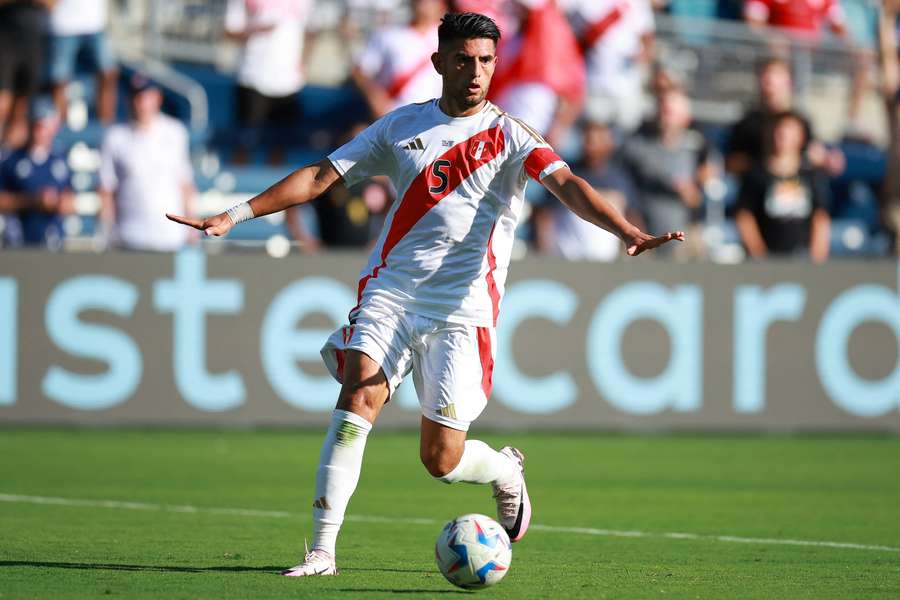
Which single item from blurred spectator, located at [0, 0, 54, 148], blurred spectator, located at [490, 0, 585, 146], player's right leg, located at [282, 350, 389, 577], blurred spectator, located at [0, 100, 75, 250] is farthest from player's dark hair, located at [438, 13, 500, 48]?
blurred spectator, located at [0, 0, 54, 148]

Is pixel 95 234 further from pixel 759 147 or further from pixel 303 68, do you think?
pixel 759 147

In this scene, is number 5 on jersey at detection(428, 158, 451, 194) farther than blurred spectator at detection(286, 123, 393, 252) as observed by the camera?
No

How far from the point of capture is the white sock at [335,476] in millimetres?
6930

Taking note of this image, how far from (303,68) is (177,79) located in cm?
155

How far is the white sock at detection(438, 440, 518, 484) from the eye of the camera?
7.41 m

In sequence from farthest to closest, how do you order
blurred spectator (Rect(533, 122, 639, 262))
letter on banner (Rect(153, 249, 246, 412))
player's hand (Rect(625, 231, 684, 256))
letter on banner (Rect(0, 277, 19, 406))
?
blurred spectator (Rect(533, 122, 639, 262))
letter on banner (Rect(153, 249, 246, 412))
letter on banner (Rect(0, 277, 19, 406))
player's hand (Rect(625, 231, 684, 256))

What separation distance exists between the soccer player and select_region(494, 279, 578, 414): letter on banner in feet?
25.6

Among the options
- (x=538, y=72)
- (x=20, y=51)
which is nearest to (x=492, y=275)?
(x=538, y=72)

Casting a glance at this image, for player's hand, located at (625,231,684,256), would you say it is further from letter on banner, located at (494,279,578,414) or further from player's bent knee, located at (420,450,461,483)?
letter on banner, located at (494,279,578,414)

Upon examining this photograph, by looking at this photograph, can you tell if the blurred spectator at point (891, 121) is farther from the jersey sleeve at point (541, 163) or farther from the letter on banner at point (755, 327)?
the jersey sleeve at point (541, 163)

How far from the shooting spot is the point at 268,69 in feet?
59.3

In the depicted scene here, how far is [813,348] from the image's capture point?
15695 millimetres

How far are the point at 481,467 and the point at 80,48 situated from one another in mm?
11471

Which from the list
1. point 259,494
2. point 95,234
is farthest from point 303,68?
point 259,494
